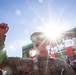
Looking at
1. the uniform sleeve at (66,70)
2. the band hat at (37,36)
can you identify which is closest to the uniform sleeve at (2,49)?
the band hat at (37,36)

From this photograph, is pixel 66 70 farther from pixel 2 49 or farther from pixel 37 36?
pixel 2 49

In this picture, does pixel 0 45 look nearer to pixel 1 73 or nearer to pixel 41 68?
pixel 41 68

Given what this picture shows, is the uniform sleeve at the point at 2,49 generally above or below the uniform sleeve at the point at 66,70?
above

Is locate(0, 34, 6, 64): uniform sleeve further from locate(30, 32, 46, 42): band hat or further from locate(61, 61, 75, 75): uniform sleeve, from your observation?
locate(61, 61, 75, 75): uniform sleeve

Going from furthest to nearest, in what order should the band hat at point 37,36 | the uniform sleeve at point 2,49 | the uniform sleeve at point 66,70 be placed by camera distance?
1. the band hat at point 37,36
2. the uniform sleeve at point 66,70
3. the uniform sleeve at point 2,49

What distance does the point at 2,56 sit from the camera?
14.4 feet

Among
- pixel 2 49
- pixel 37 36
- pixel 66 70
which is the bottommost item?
pixel 66 70

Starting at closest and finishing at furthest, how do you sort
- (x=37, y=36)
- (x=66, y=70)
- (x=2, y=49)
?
(x=2, y=49)
(x=66, y=70)
(x=37, y=36)

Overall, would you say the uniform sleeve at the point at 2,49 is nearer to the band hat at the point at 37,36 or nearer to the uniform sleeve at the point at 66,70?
the band hat at the point at 37,36

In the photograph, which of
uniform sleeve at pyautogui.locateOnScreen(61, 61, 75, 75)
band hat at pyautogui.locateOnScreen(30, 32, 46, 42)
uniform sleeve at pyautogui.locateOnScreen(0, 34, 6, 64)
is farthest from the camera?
band hat at pyautogui.locateOnScreen(30, 32, 46, 42)

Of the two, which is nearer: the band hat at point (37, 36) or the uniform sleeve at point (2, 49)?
the uniform sleeve at point (2, 49)

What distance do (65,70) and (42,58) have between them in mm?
699

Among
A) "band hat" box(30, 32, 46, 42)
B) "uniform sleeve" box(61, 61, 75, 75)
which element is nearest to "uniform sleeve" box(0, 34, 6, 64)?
"band hat" box(30, 32, 46, 42)

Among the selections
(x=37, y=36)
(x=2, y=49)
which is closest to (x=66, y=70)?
(x=37, y=36)
